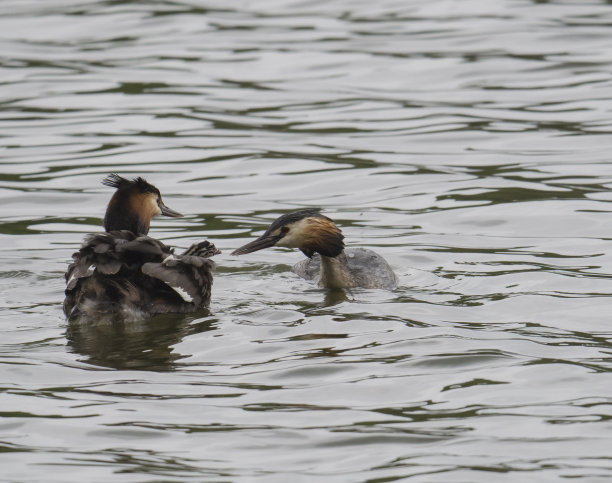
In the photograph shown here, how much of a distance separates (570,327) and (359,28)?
11.7 m

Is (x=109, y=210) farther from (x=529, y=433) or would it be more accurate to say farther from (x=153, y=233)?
(x=529, y=433)

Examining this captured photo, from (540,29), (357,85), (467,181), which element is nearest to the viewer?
(467,181)

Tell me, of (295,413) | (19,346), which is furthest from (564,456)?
(19,346)

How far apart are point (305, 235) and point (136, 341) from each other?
2086 mm

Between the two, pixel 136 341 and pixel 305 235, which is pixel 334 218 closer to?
Answer: pixel 305 235

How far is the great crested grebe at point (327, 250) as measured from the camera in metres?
10.1

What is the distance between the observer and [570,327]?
858 cm

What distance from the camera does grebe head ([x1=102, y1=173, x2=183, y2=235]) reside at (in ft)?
31.8

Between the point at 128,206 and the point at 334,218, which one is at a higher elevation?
the point at 128,206

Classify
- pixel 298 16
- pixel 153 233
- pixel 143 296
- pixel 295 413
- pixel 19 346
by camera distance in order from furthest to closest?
pixel 298 16
pixel 153 233
pixel 143 296
pixel 19 346
pixel 295 413

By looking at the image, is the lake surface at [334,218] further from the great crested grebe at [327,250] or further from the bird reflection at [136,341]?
the great crested grebe at [327,250]

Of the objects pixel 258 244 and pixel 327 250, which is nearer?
pixel 258 244

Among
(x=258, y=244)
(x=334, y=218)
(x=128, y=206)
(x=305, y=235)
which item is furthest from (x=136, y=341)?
(x=334, y=218)

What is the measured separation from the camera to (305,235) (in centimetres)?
1023
